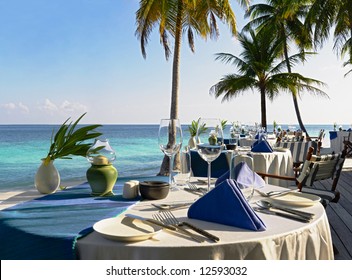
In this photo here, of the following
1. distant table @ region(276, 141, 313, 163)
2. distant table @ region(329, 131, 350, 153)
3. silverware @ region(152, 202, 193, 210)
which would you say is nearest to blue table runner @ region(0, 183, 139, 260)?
silverware @ region(152, 202, 193, 210)

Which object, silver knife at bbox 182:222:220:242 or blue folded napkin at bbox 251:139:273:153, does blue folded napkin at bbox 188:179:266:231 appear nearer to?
silver knife at bbox 182:222:220:242

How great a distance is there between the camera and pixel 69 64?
34.4 m

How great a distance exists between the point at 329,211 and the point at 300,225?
355cm

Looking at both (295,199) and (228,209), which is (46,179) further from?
(295,199)

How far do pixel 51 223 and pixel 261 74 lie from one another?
1540 centimetres

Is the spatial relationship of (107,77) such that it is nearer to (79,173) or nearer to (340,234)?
(79,173)

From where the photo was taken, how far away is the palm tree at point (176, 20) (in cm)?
797

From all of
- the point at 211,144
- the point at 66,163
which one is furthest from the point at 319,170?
the point at 66,163

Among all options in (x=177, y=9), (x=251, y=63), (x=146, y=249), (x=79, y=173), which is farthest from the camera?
(x=251, y=63)

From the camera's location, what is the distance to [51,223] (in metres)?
1.20

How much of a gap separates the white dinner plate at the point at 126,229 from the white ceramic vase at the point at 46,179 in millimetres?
768

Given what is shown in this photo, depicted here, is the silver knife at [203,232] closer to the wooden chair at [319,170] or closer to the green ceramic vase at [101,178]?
the green ceramic vase at [101,178]

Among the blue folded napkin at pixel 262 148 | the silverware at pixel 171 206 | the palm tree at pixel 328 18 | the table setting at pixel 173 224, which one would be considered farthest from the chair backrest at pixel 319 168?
the palm tree at pixel 328 18

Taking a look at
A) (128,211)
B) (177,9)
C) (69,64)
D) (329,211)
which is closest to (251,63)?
(177,9)
